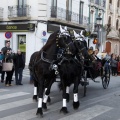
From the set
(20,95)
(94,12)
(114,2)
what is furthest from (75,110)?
(114,2)

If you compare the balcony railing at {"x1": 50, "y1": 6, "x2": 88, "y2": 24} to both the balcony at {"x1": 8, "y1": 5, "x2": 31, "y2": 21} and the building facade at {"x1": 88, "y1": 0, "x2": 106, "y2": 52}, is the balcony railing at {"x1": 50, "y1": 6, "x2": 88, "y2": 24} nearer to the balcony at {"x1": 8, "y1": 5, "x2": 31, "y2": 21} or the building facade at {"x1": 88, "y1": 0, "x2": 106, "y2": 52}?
the building facade at {"x1": 88, "y1": 0, "x2": 106, "y2": 52}

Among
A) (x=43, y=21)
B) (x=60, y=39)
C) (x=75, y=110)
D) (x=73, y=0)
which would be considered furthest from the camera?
(x=73, y=0)

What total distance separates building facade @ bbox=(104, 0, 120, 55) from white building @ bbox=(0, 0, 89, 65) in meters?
12.8

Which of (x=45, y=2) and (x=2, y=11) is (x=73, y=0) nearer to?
(x=45, y=2)

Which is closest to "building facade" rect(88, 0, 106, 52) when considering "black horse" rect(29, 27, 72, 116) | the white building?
the white building

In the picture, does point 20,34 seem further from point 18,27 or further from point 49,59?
point 49,59

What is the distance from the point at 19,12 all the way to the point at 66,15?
5.11m

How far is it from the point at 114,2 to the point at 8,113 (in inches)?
1442

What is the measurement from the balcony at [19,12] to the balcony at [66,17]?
2193mm

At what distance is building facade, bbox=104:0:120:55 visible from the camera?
38.7 metres

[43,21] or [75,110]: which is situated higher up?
[43,21]

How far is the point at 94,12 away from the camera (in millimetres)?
34906

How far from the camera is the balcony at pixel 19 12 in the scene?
81.4ft

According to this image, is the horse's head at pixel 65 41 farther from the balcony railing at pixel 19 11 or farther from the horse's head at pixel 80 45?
the balcony railing at pixel 19 11
